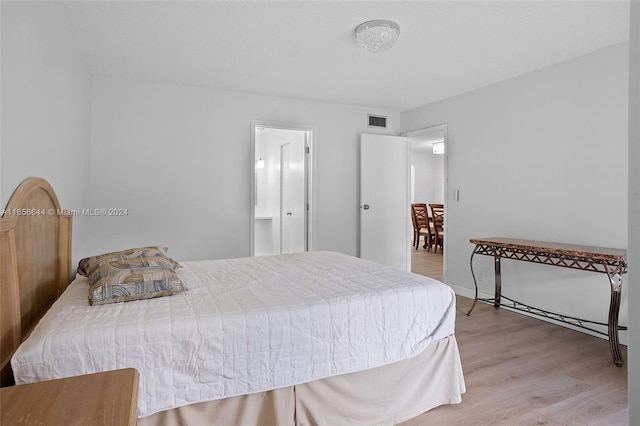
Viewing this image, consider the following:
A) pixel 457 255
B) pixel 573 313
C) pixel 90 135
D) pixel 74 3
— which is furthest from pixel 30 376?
pixel 457 255

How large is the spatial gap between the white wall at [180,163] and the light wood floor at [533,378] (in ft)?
7.54

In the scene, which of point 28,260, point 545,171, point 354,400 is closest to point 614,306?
point 545,171

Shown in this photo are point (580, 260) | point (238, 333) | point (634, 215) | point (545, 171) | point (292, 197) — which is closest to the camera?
point (634, 215)

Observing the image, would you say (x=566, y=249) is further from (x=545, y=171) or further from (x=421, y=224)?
(x=421, y=224)

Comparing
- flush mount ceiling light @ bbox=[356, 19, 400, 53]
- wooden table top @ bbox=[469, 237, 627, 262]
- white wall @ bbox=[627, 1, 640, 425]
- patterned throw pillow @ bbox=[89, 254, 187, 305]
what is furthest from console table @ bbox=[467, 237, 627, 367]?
patterned throw pillow @ bbox=[89, 254, 187, 305]

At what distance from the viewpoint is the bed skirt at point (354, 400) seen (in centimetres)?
157

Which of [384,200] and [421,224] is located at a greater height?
[384,200]

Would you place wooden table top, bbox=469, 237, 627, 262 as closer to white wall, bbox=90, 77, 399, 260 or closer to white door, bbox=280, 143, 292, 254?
white wall, bbox=90, 77, 399, 260

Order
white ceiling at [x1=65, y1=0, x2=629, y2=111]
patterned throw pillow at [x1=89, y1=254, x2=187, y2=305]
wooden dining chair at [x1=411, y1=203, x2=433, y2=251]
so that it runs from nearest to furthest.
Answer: patterned throw pillow at [x1=89, y1=254, x2=187, y2=305], white ceiling at [x1=65, y1=0, x2=629, y2=111], wooden dining chair at [x1=411, y1=203, x2=433, y2=251]

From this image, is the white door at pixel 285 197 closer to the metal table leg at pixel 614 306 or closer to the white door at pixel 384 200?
the white door at pixel 384 200

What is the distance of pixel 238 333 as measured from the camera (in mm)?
1573

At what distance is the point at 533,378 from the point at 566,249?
1.06 meters

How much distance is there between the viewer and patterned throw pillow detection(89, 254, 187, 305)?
170 cm

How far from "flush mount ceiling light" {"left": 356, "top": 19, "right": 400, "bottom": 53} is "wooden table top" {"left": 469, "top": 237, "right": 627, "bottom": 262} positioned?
6.61 ft
